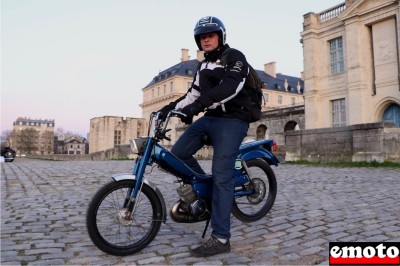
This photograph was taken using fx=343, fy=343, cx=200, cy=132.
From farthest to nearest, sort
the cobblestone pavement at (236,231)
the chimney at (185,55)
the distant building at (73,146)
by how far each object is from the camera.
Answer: the distant building at (73,146) < the chimney at (185,55) < the cobblestone pavement at (236,231)

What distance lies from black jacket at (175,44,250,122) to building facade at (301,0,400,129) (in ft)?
72.6

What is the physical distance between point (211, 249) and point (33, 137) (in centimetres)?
11454

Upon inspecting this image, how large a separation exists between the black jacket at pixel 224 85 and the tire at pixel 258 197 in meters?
1.05

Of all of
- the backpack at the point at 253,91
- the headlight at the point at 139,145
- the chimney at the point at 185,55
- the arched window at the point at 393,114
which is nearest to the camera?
the headlight at the point at 139,145

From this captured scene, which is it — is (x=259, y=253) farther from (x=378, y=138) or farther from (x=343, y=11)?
(x=343, y=11)

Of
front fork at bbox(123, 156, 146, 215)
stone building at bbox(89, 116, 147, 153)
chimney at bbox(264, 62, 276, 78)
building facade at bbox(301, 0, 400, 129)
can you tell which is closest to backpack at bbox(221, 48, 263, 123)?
front fork at bbox(123, 156, 146, 215)

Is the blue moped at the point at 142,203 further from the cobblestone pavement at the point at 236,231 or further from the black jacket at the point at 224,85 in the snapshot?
the black jacket at the point at 224,85

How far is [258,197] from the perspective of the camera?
4.21 metres

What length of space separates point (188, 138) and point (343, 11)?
25.9 m

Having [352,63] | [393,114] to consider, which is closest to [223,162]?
[393,114]

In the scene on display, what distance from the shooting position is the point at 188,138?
11.5 feet

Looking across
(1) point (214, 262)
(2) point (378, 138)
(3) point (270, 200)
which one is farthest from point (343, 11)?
(1) point (214, 262)

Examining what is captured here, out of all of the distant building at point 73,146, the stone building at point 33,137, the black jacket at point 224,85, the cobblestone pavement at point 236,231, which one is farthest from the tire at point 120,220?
the distant building at point 73,146

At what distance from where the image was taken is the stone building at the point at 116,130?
6656 centimetres
